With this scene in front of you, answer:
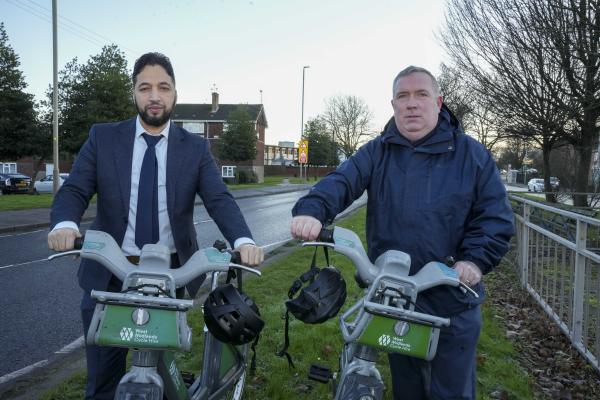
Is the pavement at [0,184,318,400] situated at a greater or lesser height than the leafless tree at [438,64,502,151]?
lesser

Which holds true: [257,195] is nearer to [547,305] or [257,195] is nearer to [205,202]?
[547,305]

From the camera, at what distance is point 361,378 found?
207 cm

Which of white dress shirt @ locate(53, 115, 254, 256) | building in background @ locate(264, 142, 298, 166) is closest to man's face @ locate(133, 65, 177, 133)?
white dress shirt @ locate(53, 115, 254, 256)

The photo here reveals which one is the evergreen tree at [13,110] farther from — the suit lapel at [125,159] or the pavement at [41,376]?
the suit lapel at [125,159]

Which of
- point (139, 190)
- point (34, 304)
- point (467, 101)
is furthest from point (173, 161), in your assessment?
point (467, 101)

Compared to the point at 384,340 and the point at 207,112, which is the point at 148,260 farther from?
the point at 207,112

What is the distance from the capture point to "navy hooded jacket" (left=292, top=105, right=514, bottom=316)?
246 centimetres

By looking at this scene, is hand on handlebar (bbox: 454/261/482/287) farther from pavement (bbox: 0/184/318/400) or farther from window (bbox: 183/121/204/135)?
window (bbox: 183/121/204/135)

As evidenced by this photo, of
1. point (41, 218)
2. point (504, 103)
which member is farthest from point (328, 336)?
point (41, 218)

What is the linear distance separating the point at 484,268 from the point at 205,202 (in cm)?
149

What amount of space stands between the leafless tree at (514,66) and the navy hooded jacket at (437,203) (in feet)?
38.6

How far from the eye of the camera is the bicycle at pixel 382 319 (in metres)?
1.95

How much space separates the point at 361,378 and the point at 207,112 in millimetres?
69202

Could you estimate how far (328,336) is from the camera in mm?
4938
